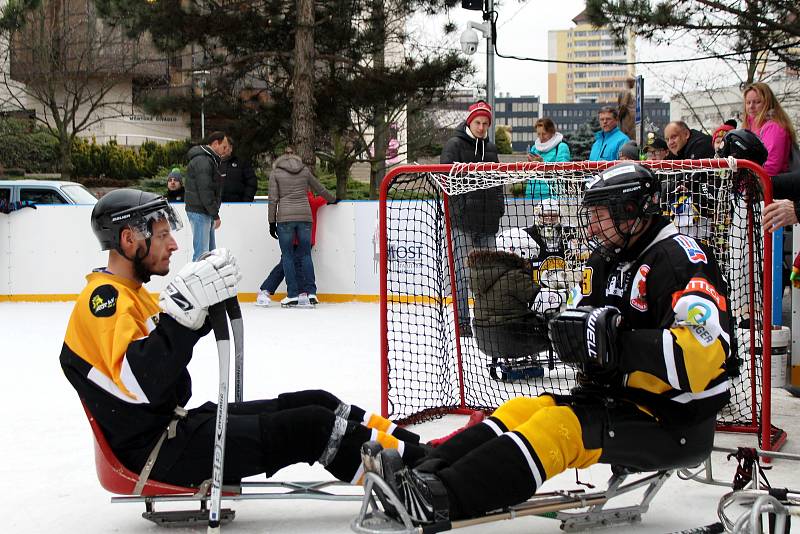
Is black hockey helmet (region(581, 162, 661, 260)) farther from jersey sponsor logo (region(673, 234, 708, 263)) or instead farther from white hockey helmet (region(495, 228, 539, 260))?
white hockey helmet (region(495, 228, 539, 260))

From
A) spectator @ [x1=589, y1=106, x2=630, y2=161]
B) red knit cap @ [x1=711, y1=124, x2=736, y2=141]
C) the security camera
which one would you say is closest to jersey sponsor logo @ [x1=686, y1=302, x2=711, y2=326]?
red knit cap @ [x1=711, y1=124, x2=736, y2=141]

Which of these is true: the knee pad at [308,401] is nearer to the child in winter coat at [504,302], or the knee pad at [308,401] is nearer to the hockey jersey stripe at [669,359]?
the hockey jersey stripe at [669,359]

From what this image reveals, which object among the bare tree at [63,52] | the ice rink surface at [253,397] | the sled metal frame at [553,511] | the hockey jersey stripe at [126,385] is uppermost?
the bare tree at [63,52]

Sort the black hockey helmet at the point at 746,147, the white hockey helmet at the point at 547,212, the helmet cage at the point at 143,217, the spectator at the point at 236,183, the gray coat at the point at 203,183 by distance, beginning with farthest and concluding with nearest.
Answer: the spectator at the point at 236,183, the gray coat at the point at 203,183, the white hockey helmet at the point at 547,212, the black hockey helmet at the point at 746,147, the helmet cage at the point at 143,217

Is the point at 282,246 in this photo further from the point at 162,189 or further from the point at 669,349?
the point at 162,189

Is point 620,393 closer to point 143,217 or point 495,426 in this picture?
point 495,426

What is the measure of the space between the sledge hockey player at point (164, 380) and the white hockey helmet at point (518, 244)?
2.37m

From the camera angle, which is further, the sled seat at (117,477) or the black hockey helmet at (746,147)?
the black hockey helmet at (746,147)

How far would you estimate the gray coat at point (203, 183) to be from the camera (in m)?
9.09

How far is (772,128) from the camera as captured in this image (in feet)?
17.8

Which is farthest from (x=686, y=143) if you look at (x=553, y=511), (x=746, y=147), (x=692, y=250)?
(x=553, y=511)

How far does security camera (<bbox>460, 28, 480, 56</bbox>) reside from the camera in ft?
43.5

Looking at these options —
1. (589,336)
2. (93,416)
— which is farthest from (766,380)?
(93,416)

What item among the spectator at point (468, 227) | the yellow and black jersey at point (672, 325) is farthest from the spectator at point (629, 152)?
the yellow and black jersey at point (672, 325)
